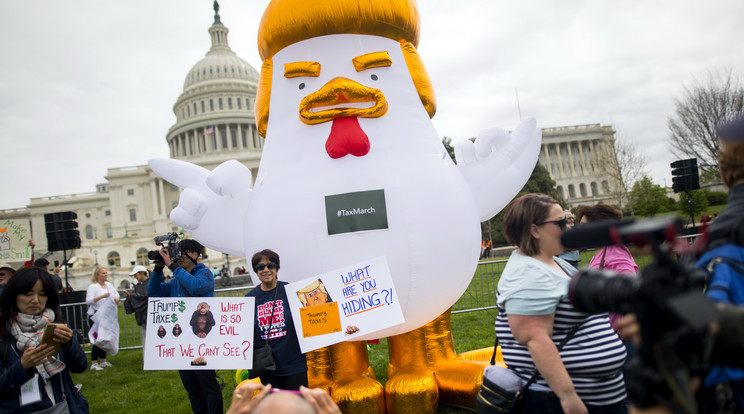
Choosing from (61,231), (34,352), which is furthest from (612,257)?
(61,231)

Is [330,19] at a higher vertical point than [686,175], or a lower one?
higher

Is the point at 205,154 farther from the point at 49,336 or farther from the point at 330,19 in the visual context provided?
the point at 49,336

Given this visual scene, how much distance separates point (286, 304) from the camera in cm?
340

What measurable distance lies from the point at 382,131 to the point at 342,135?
0.36 meters

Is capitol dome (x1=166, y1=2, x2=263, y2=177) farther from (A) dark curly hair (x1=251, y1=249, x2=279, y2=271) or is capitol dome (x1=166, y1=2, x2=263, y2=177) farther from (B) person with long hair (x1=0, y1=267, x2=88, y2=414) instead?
(B) person with long hair (x1=0, y1=267, x2=88, y2=414)

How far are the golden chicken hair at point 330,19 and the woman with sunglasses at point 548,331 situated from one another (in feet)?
7.19

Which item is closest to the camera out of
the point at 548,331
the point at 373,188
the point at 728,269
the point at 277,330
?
the point at 728,269

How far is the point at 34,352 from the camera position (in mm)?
2551

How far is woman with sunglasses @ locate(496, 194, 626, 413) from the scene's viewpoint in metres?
2.06

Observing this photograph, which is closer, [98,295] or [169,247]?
[169,247]

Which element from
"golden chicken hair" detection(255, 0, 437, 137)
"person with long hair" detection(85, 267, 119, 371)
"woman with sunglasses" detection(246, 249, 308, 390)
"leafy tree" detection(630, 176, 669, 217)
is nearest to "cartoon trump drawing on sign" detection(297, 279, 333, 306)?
"woman with sunglasses" detection(246, 249, 308, 390)

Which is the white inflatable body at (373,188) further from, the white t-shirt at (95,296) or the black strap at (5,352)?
the white t-shirt at (95,296)

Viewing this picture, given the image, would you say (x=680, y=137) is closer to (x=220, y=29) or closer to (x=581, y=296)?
(x=581, y=296)

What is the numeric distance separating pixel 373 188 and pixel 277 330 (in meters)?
1.24
